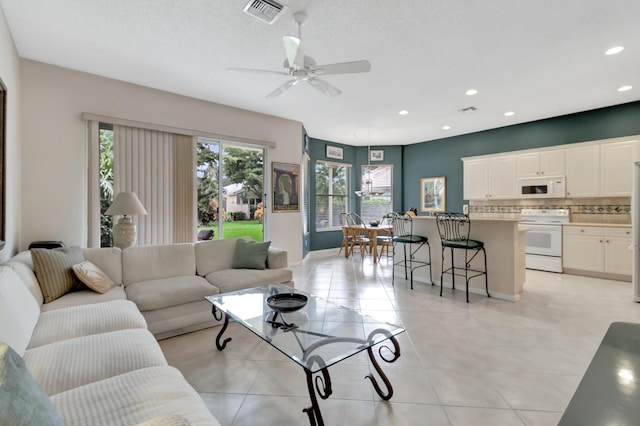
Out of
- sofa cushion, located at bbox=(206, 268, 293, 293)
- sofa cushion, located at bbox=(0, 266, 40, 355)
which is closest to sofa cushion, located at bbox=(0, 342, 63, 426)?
sofa cushion, located at bbox=(0, 266, 40, 355)

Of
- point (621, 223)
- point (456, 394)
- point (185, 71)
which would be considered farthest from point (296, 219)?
point (621, 223)

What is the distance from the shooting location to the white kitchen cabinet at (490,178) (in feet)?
19.0

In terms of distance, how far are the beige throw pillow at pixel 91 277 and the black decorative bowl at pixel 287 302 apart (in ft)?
4.99

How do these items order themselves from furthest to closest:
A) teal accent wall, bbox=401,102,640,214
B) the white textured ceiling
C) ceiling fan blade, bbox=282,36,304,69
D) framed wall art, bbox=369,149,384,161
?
1. framed wall art, bbox=369,149,384,161
2. teal accent wall, bbox=401,102,640,214
3. the white textured ceiling
4. ceiling fan blade, bbox=282,36,304,69

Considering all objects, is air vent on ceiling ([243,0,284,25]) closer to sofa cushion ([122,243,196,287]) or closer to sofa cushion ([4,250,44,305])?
sofa cushion ([122,243,196,287])

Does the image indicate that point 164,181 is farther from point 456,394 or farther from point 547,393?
point 547,393

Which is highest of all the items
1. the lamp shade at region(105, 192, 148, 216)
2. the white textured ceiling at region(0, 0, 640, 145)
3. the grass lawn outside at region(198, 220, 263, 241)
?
the white textured ceiling at region(0, 0, 640, 145)

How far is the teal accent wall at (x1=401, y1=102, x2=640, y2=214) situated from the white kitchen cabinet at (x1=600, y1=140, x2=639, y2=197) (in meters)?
0.25

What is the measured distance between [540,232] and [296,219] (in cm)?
443

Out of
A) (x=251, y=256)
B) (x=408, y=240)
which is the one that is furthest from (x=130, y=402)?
(x=408, y=240)

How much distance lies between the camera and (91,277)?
8.07ft

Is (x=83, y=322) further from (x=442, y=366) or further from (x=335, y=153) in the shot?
(x=335, y=153)

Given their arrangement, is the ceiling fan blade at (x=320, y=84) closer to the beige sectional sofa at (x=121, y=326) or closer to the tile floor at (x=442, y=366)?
the beige sectional sofa at (x=121, y=326)

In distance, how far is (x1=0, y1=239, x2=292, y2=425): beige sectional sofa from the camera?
1.10m
